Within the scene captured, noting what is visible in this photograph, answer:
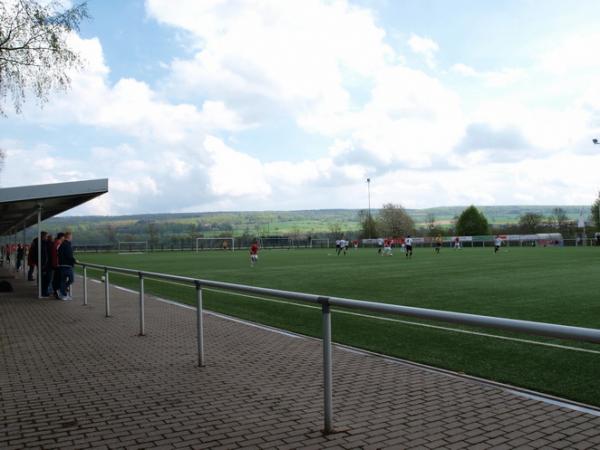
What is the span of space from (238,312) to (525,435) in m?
8.47

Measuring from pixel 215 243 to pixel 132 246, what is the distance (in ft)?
42.3

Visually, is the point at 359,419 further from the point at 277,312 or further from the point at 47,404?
the point at 277,312

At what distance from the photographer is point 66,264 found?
49.4 ft

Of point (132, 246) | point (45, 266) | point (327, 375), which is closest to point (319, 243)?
point (132, 246)

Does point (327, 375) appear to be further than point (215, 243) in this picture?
No

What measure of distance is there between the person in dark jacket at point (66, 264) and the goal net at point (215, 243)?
230 ft

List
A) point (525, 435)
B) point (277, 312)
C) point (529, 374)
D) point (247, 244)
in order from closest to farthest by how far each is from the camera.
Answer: point (525, 435) → point (529, 374) → point (277, 312) → point (247, 244)

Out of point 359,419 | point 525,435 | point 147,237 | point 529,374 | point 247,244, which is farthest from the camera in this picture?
point 147,237

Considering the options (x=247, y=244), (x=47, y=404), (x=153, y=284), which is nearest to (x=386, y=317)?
(x=47, y=404)

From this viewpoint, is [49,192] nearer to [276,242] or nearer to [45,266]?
[45,266]

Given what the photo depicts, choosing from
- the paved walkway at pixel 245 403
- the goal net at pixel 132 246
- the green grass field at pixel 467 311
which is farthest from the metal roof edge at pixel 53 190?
the goal net at pixel 132 246

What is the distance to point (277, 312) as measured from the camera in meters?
12.0

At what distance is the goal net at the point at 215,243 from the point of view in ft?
284

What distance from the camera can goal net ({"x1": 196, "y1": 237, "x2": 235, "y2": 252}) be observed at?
284 feet
